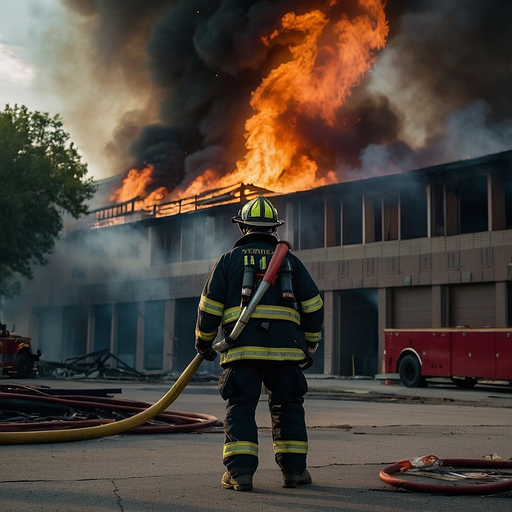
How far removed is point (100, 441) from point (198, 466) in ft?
5.86

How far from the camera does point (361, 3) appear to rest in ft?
154

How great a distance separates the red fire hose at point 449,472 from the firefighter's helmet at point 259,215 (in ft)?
5.61

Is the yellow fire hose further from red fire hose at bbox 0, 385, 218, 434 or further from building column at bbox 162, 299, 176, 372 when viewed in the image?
→ building column at bbox 162, 299, 176, 372

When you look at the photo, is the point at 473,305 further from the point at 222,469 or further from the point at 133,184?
the point at 133,184

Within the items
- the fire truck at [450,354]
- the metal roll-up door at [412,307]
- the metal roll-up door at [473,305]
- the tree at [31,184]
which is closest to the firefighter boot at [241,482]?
the fire truck at [450,354]

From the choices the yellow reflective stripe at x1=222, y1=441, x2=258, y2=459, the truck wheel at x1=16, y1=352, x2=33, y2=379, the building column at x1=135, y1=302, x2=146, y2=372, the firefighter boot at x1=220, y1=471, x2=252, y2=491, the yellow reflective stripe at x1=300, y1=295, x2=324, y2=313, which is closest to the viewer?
the firefighter boot at x1=220, y1=471, x2=252, y2=491

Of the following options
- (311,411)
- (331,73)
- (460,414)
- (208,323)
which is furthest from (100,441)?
(331,73)

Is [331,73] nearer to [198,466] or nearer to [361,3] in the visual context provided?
[361,3]

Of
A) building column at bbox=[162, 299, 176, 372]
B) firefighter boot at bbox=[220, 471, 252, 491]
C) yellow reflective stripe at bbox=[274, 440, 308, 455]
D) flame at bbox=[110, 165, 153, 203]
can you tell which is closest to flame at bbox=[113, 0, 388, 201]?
flame at bbox=[110, 165, 153, 203]

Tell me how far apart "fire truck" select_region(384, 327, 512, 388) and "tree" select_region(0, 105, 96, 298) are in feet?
55.8

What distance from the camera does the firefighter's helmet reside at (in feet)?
18.8

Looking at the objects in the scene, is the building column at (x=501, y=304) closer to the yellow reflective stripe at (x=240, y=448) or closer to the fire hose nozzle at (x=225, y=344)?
the fire hose nozzle at (x=225, y=344)

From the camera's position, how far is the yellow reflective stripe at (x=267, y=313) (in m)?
5.46

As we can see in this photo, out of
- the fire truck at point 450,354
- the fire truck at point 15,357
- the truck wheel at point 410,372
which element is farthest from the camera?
the fire truck at point 15,357
